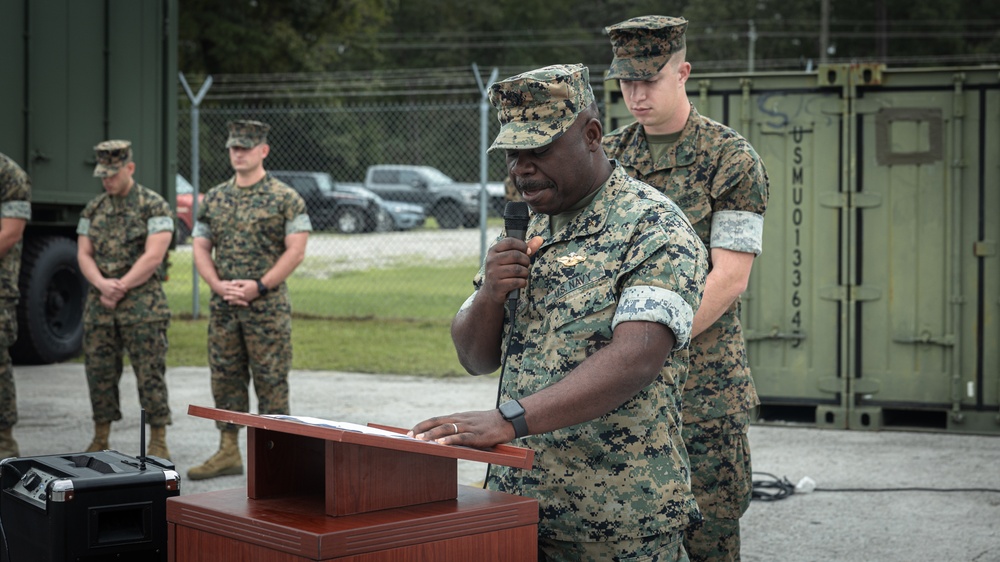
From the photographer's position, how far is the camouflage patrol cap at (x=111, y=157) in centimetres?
700

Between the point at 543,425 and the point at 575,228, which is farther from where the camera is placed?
the point at 575,228

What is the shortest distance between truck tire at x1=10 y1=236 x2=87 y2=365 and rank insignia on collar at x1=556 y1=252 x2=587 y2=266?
30.2ft

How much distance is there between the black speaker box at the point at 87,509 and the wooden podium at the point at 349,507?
66 centimetres

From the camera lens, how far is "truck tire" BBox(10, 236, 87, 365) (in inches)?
424

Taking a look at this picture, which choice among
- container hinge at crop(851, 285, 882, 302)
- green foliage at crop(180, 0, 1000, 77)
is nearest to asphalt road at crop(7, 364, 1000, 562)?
container hinge at crop(851, 285, 882, 302)

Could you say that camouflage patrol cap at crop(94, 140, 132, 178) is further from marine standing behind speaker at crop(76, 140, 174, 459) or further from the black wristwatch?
the black wristwatch

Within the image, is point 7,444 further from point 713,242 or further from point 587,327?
point 587,327

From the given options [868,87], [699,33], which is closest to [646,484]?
[868,87]

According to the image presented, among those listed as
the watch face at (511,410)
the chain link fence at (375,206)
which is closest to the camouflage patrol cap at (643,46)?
the watch face at (511,410)

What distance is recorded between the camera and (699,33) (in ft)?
150

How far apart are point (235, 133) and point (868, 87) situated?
13.4 feet

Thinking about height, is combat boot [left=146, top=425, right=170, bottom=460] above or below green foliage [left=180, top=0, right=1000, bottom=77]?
below

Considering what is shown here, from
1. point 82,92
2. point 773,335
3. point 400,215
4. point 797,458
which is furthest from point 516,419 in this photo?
point 400,215

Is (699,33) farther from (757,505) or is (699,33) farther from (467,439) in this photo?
(467,439)
